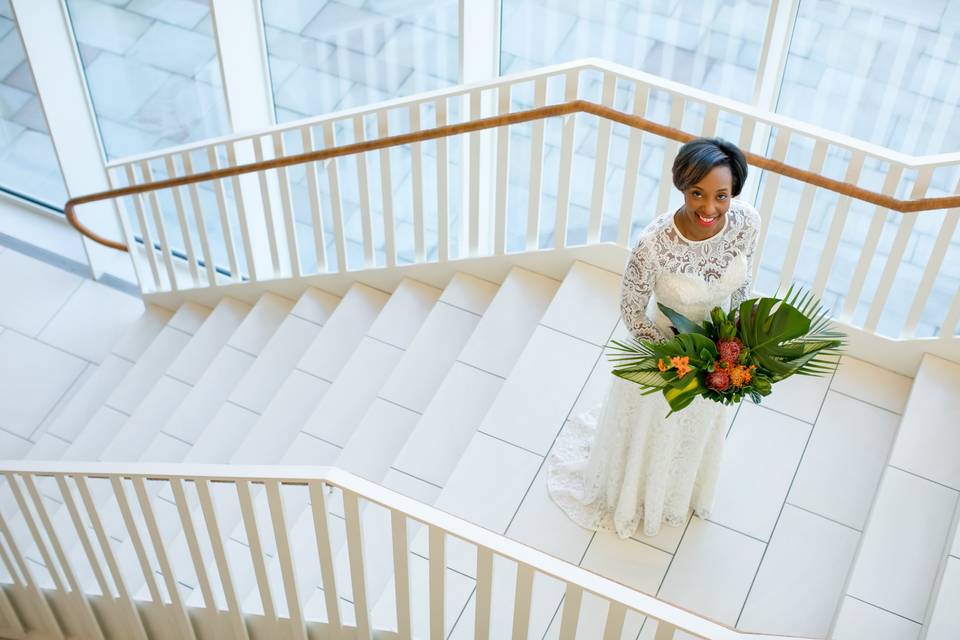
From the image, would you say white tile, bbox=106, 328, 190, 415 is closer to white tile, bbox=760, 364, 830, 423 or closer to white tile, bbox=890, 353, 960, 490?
white tile, bbox=760, 364, 830, 423

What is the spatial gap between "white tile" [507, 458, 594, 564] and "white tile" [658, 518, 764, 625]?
0.32 metres

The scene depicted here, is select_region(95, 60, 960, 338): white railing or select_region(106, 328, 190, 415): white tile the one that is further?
select_region(106, 328, 190, 415): white tile

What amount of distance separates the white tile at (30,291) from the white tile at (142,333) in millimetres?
727

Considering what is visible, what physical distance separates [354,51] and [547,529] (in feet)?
9.60

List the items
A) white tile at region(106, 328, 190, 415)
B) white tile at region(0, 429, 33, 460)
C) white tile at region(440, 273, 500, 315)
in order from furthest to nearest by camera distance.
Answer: white tile at region(0, 429, 33, 460) < white tile at region(106, 328, 190, 415) < white tile at region(440, 273, 500, 315)

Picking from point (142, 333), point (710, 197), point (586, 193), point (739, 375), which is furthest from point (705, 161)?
point (142, 333)

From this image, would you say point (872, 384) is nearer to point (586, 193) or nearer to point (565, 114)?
point (565, 114)

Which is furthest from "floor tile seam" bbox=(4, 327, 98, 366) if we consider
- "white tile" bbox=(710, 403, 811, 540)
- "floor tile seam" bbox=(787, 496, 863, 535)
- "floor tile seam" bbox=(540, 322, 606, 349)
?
"floor tile seam" bbox=(787, 496, 863, 535)

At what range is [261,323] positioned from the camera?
5.35 metres

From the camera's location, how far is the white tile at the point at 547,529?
3.54 m

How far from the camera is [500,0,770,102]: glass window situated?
4.37m

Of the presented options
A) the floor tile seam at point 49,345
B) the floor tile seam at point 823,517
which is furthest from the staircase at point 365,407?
the floor tile seam at point 823,517

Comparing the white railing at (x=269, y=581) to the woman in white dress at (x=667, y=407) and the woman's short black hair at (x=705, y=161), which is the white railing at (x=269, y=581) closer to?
the woman in white dress at (x=667, y=407)

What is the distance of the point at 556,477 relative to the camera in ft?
12.2
